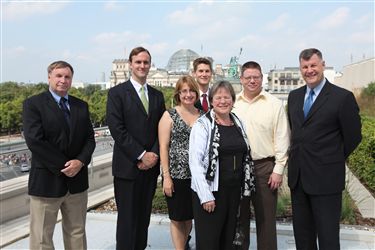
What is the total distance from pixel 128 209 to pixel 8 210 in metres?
2.40

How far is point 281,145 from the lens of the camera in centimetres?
337

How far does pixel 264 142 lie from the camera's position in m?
3.42

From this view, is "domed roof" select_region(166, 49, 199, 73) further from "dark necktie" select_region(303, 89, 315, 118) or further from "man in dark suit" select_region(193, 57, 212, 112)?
"dark necktie" select_region(303, 89, 315, 118)

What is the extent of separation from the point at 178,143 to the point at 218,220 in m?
0.78

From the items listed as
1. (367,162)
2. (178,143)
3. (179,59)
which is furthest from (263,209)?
(179,59)

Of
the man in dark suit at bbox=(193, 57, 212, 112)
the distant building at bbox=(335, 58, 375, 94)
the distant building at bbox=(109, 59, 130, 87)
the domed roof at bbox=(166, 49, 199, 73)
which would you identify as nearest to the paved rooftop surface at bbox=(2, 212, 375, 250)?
the man in dark suit at bbox=(193, 57, 212, 112)

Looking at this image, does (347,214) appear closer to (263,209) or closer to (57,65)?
(263,209)

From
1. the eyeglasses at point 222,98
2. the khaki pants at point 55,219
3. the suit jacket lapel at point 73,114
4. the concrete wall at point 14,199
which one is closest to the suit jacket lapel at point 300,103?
the eyeglasses at point 222,98

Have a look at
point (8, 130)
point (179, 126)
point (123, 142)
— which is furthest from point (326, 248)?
point (8, 130)

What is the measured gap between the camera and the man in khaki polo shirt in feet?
11.1

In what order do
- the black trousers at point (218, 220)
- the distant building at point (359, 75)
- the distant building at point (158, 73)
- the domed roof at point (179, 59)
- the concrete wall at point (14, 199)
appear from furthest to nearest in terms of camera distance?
the domed roof at point (179, 59)
the distant building at point (158, 73)
the distant building at point (359, 75)
the concrete wall at point (14, 199)
the black trousers at point (218, 220)

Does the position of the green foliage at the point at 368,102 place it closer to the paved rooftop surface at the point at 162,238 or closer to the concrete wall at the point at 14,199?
the paved rooftop surface at the point at 162,238

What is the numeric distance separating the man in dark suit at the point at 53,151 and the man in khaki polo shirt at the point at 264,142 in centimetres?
152

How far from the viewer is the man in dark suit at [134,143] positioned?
11.1 feet
